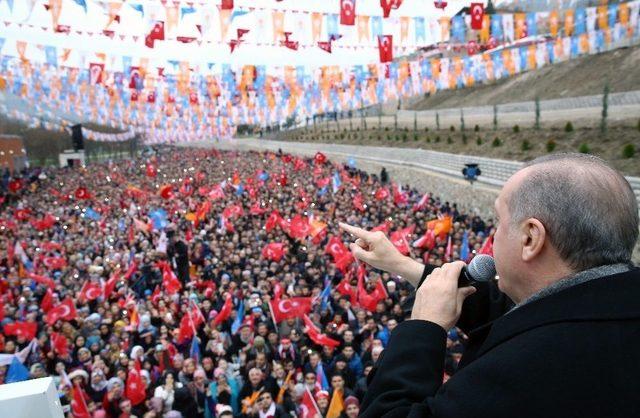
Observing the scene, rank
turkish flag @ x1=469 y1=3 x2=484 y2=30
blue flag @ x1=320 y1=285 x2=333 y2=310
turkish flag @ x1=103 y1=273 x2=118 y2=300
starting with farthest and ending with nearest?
1. turkish flag @ x1=469 y1=3 x2=484 y2=30
2. turkish flag @ x1=103 y1=273 x2=118 y2=300
3. blue flag @ x1=320 y1=285 x2=333 y2=310

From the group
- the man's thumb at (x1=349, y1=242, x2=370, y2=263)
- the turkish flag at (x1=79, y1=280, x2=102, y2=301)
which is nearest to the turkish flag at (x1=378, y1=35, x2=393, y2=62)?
the turkish flag at (x1=79, y1=280, x2=102, y2=301)

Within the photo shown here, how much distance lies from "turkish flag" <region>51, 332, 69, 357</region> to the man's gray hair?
8.14 m

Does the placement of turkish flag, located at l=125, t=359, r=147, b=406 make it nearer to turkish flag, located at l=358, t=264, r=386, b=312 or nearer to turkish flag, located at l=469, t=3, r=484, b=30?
turkish flag, located at l=358, t=264, r=386, b=312

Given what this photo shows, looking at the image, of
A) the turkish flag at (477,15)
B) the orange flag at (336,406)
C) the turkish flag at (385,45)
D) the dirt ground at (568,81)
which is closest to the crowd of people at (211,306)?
the orange flag at (336,406)

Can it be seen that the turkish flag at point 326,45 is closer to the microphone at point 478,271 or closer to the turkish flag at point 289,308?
the turkish flag at point 289,308

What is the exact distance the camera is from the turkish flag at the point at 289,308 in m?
8.33

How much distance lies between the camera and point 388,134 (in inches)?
1797

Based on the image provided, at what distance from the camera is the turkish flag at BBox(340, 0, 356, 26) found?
15539 mm

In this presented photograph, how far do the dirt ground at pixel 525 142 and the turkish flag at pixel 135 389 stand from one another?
15873mm

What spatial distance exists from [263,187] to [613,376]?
2333 centimetres

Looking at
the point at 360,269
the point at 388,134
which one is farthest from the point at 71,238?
the point at 388,134

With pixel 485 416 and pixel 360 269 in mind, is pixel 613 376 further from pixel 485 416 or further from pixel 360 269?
pixel 360 269

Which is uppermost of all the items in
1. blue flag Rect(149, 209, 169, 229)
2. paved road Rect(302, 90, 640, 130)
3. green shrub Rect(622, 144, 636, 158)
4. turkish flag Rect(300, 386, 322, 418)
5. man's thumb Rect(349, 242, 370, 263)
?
paved road Rect(302, 90, 640, 130)

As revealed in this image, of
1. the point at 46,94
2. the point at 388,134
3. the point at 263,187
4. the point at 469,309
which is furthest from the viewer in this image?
the point at 388,134
